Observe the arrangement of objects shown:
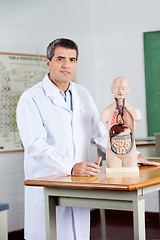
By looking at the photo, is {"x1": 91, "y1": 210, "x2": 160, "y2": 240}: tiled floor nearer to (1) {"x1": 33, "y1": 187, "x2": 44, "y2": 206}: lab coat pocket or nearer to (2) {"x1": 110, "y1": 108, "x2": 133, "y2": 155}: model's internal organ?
(1) {"x1": 33, "y1": 187, "x2": 44, "y2": 206}: lab coat pocket

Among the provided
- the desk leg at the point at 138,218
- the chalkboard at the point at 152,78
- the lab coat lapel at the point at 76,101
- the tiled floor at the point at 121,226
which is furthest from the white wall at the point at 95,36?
the desk leg at the point at 138,218

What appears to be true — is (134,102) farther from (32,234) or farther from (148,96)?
(32,234)

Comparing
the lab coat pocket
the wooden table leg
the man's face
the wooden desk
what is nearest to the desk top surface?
the wooden desk

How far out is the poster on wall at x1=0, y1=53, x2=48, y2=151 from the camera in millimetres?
4676

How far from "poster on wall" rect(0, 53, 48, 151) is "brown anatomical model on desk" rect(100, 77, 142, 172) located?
237 centimetres

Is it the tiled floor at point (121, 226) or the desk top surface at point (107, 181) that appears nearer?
the desk top surface at point (107, 181)

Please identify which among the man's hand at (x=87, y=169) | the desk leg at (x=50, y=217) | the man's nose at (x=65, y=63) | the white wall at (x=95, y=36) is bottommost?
the desk leg at (x=50, y=217)

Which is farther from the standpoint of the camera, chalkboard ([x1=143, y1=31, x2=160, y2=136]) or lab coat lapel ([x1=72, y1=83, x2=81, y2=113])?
chalkboard ([x1=143, y1=31, x2=160, y2=136])

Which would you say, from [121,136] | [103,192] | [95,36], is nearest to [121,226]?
[95,36]

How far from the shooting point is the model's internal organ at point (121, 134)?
244 centimetres

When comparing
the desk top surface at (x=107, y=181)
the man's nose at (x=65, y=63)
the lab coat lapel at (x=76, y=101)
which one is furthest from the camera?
the lab coat lapel at (x=76, y=101)

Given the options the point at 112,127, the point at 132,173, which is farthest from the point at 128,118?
the point at 132,173

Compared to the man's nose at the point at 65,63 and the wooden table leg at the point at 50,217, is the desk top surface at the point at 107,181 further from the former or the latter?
the man's nose at the point at 65,63

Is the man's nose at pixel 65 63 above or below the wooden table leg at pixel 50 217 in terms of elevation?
above
